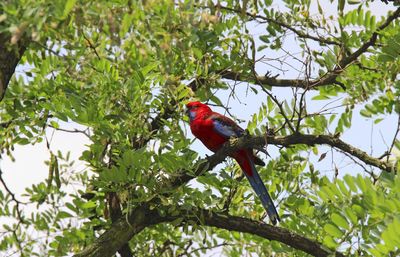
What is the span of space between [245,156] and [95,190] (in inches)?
52.1

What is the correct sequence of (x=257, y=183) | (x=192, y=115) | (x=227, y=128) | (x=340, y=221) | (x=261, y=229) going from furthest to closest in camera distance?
(x=192, y=115) < (x=227, y=128) < (x=257, y=183) < (x=261, y=229) < (x=340, y=221)

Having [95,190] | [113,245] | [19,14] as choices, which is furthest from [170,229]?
[19,14]

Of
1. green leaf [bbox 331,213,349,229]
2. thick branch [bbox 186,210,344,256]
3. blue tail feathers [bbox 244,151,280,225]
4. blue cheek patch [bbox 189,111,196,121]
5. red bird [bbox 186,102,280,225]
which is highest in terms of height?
blue cheek patch [bbox 189,111,196,121]

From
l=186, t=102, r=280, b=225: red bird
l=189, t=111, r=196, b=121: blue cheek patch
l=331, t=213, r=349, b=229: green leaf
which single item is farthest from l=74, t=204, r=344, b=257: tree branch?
l=331, t=213, r=349, b=229: green leaf

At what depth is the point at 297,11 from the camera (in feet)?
20.2

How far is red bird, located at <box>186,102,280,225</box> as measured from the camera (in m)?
5.90

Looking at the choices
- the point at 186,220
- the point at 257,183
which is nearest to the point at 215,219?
the point at 186,220

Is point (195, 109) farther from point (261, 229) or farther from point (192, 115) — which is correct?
point (261, 229)

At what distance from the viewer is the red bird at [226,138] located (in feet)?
19.4

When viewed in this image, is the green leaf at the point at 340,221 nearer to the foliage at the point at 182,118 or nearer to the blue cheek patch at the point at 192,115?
the foliage at the point at 182,118

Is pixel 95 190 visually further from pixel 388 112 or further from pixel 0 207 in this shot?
pixel 388 112

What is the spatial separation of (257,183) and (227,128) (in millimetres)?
512

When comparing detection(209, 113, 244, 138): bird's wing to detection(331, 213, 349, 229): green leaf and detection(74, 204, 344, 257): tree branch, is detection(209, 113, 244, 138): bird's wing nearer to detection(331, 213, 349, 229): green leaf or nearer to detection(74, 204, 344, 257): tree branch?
detection(74, 204, 344, 257): tree branch

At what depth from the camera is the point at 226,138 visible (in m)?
6.03
